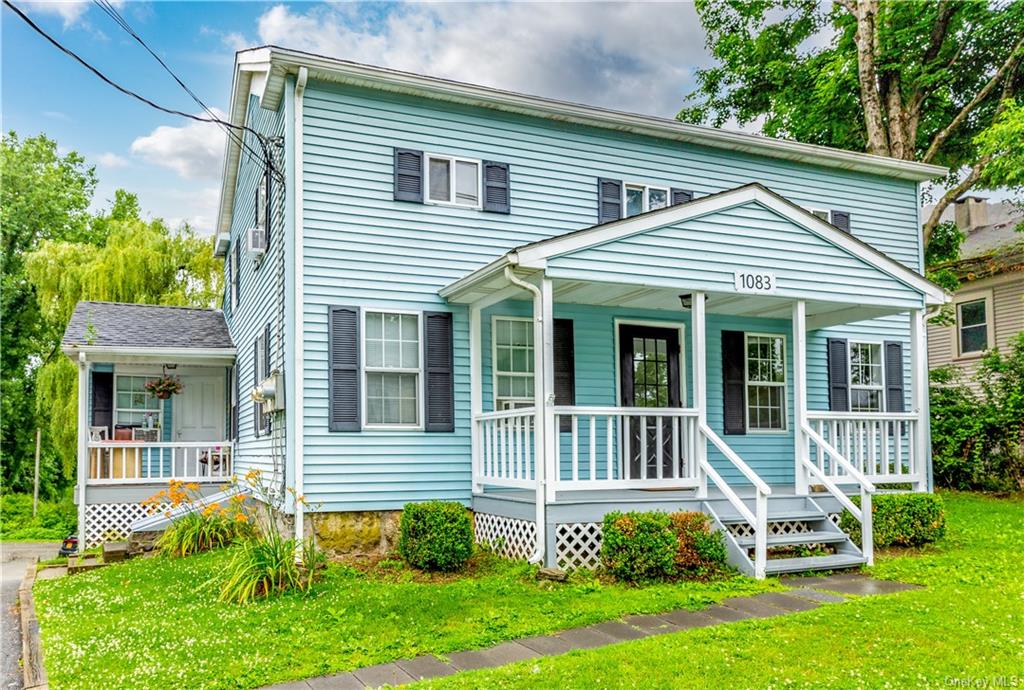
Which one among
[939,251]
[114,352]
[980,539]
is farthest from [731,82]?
[114,352]

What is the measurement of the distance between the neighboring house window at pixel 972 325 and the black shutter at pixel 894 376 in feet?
28.8

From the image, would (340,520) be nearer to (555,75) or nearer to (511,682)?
(511,682)

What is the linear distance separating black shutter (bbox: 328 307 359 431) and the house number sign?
177 inches

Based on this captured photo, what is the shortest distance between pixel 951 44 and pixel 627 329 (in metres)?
13.2

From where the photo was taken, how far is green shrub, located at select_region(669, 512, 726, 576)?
7676mm

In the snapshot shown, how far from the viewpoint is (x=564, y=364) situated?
10148 millimetres

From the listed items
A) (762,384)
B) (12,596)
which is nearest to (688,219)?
(762,384)

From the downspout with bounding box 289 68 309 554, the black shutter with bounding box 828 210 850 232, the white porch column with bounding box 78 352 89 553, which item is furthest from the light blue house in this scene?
the white porch column with bounding box 78 352 89 553

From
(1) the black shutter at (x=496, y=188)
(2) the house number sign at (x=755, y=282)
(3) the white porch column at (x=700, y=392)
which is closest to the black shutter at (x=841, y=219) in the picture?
(2) the house number sign at (x=755, y=282)

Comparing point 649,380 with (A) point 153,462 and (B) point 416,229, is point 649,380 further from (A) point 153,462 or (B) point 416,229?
(A) point 153,462

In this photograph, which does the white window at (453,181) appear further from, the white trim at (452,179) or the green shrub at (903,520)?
the green shrub at (903,520)

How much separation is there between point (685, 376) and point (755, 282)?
230cm

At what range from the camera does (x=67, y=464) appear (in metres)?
16.6

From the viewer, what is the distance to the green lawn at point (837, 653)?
4.81m
